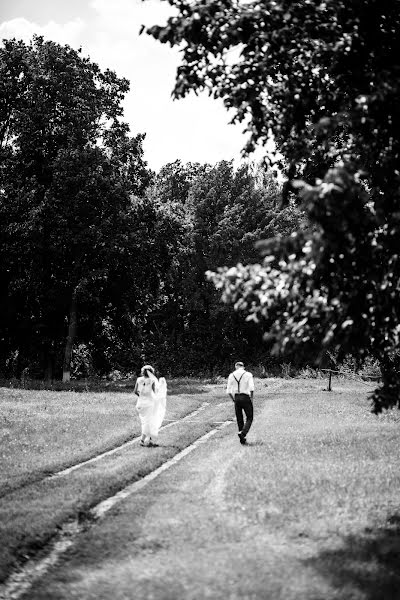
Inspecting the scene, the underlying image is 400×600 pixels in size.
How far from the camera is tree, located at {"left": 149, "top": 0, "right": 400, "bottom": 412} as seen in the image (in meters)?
7.34

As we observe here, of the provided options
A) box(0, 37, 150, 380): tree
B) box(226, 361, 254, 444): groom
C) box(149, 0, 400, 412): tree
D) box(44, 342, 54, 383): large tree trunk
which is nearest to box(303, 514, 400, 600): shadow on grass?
box(149, 0, 400, 412): tree

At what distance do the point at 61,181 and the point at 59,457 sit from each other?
29.7 metres

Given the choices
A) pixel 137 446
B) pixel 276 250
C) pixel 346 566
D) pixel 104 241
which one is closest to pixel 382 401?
pixel 346 566

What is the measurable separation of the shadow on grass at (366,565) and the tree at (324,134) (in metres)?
1.74

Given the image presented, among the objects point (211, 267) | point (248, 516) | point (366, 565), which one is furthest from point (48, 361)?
point (366, 565)

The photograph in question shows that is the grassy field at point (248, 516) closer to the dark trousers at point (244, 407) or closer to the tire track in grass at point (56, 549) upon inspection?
the tire track in grass at point (56, 549)

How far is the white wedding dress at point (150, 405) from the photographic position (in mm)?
17859

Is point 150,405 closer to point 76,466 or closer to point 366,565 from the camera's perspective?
point 76,466

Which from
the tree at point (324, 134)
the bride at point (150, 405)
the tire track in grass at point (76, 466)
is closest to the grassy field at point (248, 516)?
the tire track in grass at point (76, 466)

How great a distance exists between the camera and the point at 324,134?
8453mm

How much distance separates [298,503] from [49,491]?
4524mm

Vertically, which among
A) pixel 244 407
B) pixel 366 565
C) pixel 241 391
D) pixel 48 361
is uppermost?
pixel 48 361

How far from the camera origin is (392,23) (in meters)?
8.53

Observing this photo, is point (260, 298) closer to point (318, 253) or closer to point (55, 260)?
point (318, 253)
